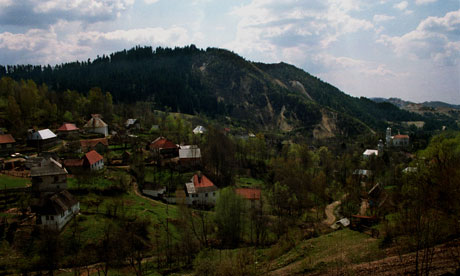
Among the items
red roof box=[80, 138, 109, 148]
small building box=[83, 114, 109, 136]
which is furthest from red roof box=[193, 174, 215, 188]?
small building box=[83, 114, 109, 136]

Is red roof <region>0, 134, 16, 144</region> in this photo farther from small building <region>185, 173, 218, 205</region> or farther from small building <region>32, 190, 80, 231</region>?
small building <region>185, 173, 218, 205</region>

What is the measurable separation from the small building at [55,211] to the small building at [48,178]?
3170 mm

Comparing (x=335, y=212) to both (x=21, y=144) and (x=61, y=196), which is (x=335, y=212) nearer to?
(x=61, y=196)

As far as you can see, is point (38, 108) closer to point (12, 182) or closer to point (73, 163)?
point (73, 163)

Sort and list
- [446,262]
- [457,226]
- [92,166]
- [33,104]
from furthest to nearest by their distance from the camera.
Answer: [33,104]
[92,166]
[457,226]
[446,262]

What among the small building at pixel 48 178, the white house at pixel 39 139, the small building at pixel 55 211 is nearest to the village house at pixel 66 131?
the white house at pixel 39 139

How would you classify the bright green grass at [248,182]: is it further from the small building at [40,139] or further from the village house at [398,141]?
the village house at [398,141]

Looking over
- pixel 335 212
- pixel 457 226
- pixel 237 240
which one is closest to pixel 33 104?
pixel 237 240

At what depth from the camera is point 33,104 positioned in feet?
234

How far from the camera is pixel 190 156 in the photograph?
6103cm

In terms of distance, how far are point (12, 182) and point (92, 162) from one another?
1092 cm

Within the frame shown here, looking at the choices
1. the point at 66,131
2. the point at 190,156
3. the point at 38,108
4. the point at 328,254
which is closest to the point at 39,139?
the point at 66,131

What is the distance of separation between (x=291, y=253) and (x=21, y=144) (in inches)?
2166

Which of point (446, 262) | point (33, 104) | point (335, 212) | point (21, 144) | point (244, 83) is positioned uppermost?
point (244, 83)
